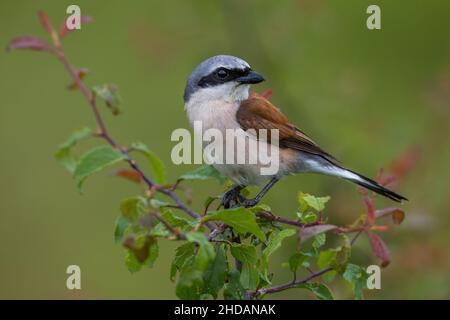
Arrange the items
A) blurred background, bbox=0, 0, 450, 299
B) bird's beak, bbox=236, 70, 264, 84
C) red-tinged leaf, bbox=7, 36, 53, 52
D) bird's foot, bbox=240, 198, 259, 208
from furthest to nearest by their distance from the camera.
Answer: blurred background, bbox=0, 0, 450, 299
bird's beak, bbox=236, 70, 264, 84
bird's foot, bbox=240, 198, 259, 208
red-tinged leaf, bbox=7, 36, 53, 52

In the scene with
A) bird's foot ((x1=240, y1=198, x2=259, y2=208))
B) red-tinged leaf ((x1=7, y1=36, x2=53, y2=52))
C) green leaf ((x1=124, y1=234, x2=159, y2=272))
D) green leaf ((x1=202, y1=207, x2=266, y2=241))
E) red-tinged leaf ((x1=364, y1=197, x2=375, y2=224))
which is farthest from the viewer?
bird's foot ((x1=240, y1=198, x2=259, y2=208))

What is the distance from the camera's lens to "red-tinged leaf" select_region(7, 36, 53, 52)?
2559 millimetres

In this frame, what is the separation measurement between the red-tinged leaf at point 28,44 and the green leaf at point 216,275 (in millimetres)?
984

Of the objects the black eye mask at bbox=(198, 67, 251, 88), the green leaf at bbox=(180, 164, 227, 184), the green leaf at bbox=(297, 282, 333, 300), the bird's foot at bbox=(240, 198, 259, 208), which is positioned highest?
the black eye mask at bbox=(198, 67, 251, 88)

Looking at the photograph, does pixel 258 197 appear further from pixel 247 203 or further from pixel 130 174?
pixel 130 174

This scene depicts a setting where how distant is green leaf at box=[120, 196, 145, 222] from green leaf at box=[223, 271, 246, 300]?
57 centimetres

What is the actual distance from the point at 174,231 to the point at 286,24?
285 centimetres

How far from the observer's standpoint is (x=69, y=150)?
8.48 ft

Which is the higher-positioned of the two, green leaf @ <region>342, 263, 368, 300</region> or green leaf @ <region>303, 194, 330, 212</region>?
green leaf @ <region>303, 194, 330, 212</region>

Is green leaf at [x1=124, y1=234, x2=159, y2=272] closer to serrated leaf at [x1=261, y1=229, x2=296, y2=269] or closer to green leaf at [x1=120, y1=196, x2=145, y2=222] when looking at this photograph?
green leaf at [x1=120, y1=196, x2=145, y2=222]

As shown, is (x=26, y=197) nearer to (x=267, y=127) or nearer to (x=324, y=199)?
(x=267, y=127)

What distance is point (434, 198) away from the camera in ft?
15.5

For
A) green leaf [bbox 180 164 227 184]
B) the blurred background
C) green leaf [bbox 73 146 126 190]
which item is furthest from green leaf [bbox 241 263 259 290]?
the blurred background

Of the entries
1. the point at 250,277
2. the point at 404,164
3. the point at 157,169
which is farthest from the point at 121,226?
the point at 404,164
